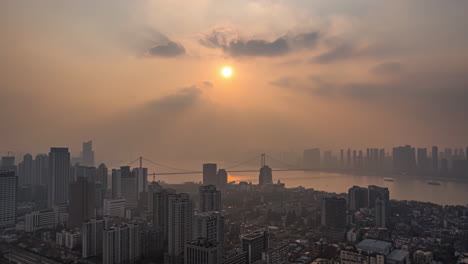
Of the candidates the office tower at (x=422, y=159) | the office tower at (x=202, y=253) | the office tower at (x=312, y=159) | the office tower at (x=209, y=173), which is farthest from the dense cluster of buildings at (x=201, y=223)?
the office tower at (x=312, y=159)

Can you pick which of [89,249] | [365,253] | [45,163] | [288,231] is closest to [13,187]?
[45,163]

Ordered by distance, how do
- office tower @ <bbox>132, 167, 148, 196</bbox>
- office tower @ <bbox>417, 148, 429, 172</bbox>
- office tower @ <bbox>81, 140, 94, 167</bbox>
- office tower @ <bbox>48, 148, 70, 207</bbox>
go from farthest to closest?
1. office tower @ <bbox>417, 148, 429, 172</bbox>
2. office tower @ <bbox>81, 140, 94, 167</bbox>
3. office tower @ <bbox>132, 167, 148, 196</bbox>
4. office tower @ <bbox>48, 148, 70, 207</bbox>

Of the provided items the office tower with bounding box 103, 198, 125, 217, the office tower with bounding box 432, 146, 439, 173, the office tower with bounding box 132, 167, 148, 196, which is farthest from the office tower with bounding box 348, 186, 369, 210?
the office tower with bounding box 132, 167, 148, 196

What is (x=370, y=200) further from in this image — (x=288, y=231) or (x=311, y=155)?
(x=311, y=155)

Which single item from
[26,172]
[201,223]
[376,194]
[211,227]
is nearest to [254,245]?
[211,227]

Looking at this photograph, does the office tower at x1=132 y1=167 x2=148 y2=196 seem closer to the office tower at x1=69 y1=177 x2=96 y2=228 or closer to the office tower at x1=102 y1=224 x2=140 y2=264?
the office tower at x1=69 y1=177 x2=96 y2=228

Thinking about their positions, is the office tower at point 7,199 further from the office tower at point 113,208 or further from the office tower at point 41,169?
the office tower at point 41,169

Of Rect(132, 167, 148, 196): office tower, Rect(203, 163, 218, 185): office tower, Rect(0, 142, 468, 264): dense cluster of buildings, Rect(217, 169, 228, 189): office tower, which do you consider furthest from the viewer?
Rect(217, 169, 228, 189): office tower
